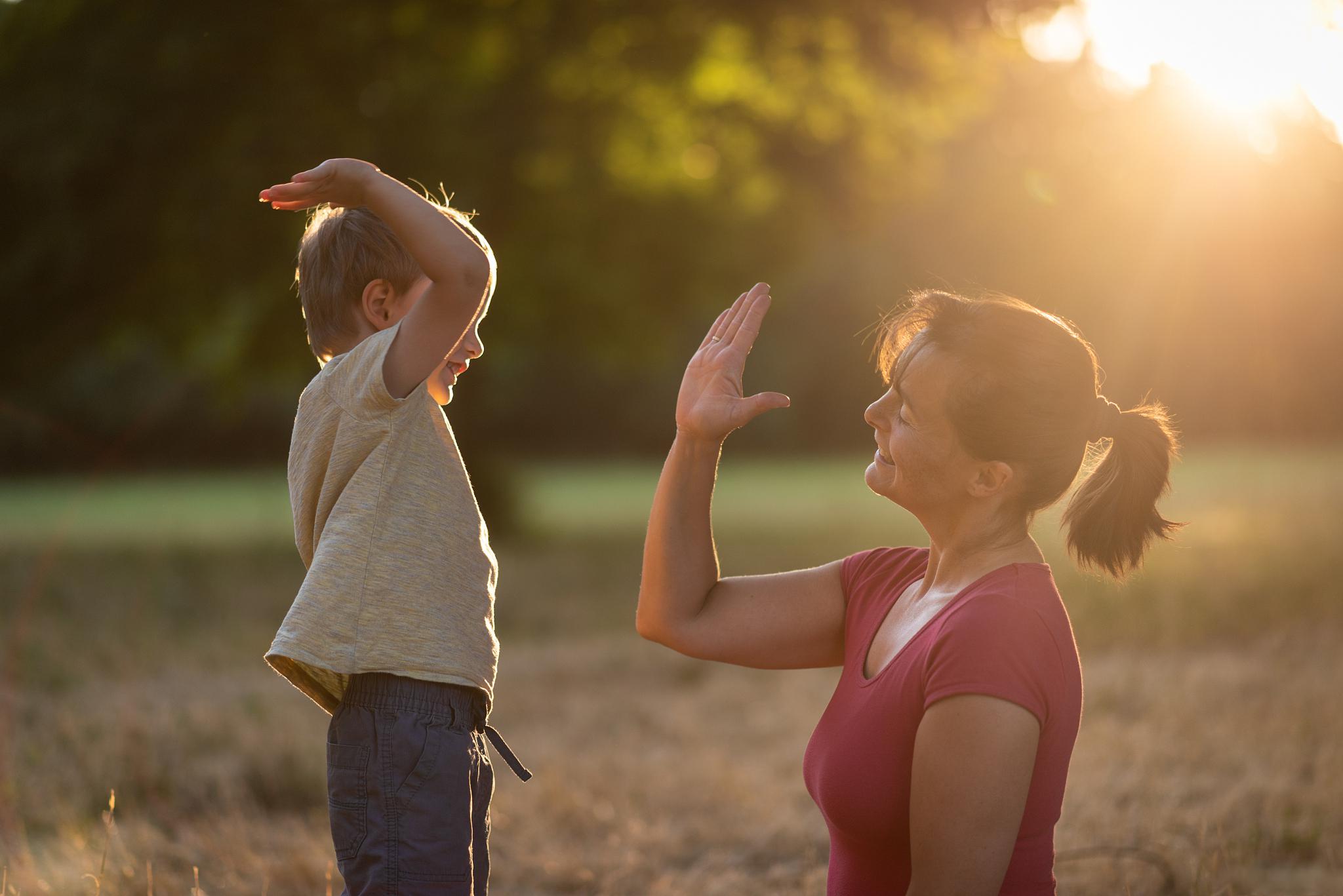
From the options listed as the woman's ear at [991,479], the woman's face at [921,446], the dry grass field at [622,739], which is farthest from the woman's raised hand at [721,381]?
the dry grass field at [622,739]

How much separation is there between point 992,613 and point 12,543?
15.8 m

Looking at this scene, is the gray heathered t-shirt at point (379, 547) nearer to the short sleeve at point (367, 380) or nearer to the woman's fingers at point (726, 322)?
the short sleeve at point (367, 380)

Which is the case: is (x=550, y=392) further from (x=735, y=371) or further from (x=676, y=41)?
(x=735, y=371)

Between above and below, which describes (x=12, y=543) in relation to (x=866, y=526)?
below

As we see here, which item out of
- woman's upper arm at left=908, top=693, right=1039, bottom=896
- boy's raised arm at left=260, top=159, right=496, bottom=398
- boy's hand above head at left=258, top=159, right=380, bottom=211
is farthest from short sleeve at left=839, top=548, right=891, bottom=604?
boy's hand above head at left=258, top=159, right=380, bottom=211

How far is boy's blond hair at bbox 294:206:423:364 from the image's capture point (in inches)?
100

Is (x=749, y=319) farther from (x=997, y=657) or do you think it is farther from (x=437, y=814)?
(x=437, y=814)

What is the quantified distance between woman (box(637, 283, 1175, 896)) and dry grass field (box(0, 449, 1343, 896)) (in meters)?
1.58

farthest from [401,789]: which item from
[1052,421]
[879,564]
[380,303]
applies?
[1052,421]

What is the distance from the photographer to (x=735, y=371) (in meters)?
2.47

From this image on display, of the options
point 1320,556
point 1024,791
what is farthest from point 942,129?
point 1024,791

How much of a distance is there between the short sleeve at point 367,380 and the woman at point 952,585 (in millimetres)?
585

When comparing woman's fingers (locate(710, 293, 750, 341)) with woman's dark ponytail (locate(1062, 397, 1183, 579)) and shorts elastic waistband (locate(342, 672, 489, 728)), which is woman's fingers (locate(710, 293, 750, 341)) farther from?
shorts elastic waistband (locate(342, 672, 489, 728))

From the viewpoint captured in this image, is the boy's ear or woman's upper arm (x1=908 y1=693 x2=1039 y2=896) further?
the boy's ear
